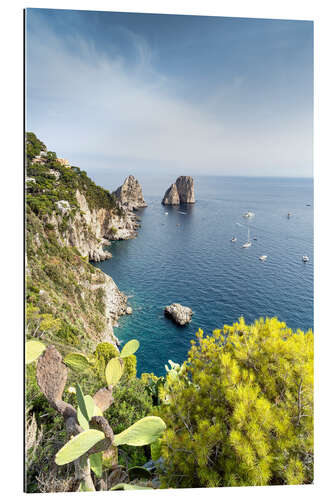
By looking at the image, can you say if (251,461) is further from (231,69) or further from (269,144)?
(231,69)

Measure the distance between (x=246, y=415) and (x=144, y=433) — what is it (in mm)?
873

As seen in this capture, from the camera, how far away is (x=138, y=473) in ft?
8.05

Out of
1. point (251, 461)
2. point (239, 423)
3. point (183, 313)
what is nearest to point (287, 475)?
point (251, 461)

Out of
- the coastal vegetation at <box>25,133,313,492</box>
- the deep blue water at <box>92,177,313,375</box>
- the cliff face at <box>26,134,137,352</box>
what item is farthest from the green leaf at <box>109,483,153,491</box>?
the deep blue water at <box>92,177,313,375</box>

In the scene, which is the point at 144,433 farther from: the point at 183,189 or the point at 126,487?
the point at 183,189

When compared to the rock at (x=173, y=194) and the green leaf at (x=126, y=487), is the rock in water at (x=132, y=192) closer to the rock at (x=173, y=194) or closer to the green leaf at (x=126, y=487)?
the rock at (x=173, y=194)

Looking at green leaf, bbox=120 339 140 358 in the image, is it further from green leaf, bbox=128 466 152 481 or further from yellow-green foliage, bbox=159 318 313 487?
green leaf, bbox=128 466 152 481

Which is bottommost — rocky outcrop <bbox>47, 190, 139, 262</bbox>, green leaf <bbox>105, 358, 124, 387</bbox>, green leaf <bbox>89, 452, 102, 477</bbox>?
green leaf <bbox>89, 452, 102, 477</bbox>

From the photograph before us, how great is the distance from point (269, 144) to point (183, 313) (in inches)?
297

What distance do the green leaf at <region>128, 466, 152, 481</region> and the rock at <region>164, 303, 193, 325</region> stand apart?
296 inches

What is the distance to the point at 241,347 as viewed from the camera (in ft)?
7.86

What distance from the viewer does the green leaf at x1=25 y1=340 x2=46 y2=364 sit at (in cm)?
258

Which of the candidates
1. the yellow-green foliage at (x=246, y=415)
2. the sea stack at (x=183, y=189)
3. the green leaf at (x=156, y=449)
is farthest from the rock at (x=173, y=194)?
the green leaf at (x=156, y=449)
